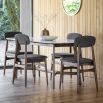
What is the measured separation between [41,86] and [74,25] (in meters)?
1.79

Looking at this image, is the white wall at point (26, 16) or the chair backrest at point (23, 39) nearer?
the chair backrest at point (23, 39)

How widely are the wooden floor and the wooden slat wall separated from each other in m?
0.90

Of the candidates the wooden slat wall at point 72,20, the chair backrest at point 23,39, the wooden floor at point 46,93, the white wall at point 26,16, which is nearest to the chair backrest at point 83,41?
the wooden floor at point 46,93

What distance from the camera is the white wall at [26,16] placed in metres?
8.15

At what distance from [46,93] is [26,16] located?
3.46 m

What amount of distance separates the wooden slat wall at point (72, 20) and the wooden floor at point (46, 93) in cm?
90

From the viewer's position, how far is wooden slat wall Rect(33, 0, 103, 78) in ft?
20.9

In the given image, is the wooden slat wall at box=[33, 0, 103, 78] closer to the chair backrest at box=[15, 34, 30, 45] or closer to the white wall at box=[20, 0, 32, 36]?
the white wall at box=[20, 0, 32, 36]

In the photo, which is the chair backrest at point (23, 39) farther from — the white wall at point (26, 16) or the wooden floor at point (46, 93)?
the white wall at point (26, 16)

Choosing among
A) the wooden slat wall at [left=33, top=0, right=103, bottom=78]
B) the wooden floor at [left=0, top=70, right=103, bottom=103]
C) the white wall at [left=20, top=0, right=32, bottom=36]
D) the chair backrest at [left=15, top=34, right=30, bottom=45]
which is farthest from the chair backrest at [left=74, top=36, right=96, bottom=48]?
the white wall at [left=20, top=0, right=32, bottom=36]

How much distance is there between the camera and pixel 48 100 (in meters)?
4.64

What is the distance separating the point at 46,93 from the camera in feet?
16.8

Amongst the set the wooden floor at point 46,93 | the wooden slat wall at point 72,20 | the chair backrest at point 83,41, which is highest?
the wooden slat wall at point 72,20

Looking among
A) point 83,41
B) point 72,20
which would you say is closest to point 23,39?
point 83,41
